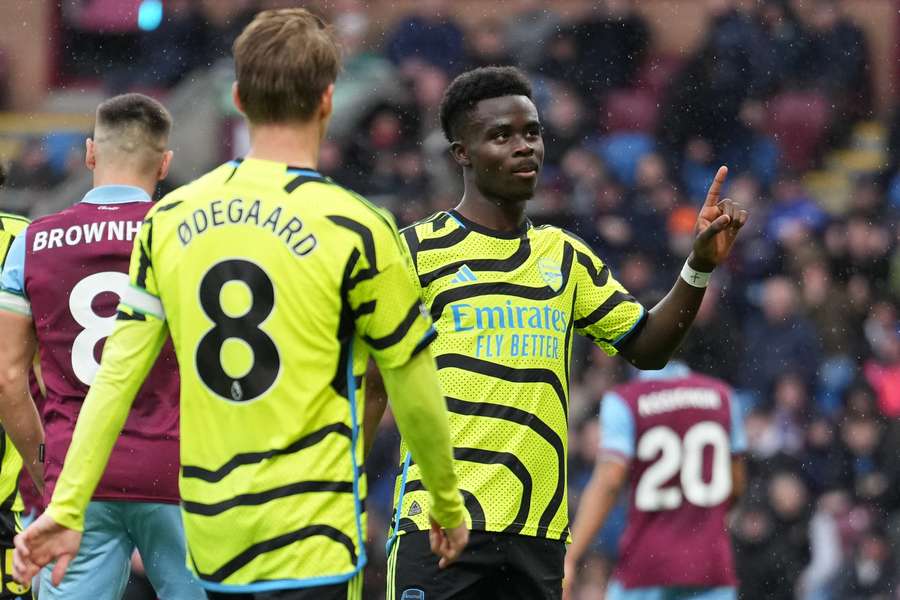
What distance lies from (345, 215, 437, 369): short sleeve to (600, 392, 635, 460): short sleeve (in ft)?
14.1

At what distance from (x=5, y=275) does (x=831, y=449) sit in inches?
317

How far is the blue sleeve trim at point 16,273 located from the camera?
17.0 ft

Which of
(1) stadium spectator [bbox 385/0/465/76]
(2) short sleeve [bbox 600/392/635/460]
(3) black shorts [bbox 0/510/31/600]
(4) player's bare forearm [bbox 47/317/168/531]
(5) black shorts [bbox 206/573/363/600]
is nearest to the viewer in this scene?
(5) black shorts [bbox 206/573/363/600]

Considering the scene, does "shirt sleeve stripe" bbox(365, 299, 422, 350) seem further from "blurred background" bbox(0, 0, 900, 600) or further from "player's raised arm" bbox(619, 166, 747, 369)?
"blurred background" bbox(0, 0, 900, 600)

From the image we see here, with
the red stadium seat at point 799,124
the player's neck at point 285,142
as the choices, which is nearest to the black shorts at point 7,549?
the player's neck at point 285,142

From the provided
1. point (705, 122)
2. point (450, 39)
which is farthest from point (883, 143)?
point (450, 39)

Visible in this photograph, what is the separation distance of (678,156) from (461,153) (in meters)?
9.22

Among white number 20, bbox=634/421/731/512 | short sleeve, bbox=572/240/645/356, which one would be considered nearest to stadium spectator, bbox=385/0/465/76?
white number 20, bbox=634/421/731/512

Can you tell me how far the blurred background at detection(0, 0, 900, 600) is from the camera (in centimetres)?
1148

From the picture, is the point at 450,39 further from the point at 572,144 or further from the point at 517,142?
the point at 517,142

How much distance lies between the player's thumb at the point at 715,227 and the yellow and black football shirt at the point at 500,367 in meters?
0.45

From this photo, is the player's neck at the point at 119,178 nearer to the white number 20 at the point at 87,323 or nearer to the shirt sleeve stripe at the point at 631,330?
the white number 20 at the point at 87,323

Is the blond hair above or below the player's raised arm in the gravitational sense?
above

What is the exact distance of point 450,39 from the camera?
15.3m
